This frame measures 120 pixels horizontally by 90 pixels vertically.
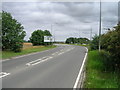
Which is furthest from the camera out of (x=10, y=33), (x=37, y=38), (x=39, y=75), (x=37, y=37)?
(x=37, y=37)

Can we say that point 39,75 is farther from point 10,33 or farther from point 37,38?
point 37,38

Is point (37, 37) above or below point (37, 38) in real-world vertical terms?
above

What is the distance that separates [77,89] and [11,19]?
24451 mm

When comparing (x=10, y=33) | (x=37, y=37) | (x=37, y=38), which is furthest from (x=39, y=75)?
(x=37, y=37)

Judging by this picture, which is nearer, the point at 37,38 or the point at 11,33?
the point at 11,33

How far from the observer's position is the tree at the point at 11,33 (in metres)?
27.1

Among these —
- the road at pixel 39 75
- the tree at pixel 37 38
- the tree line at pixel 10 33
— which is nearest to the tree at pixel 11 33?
the tree line at pixel 10 33

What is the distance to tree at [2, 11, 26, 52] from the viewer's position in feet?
88.8

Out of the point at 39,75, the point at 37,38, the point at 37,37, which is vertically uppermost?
the point at 37,37

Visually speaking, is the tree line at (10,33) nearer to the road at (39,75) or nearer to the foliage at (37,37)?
the road at (39,75)

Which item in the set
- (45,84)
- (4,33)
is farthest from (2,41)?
(45,84)

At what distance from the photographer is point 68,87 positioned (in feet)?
24.4

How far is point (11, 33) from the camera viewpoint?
27422mm

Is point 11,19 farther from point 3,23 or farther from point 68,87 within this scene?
point 68,87
